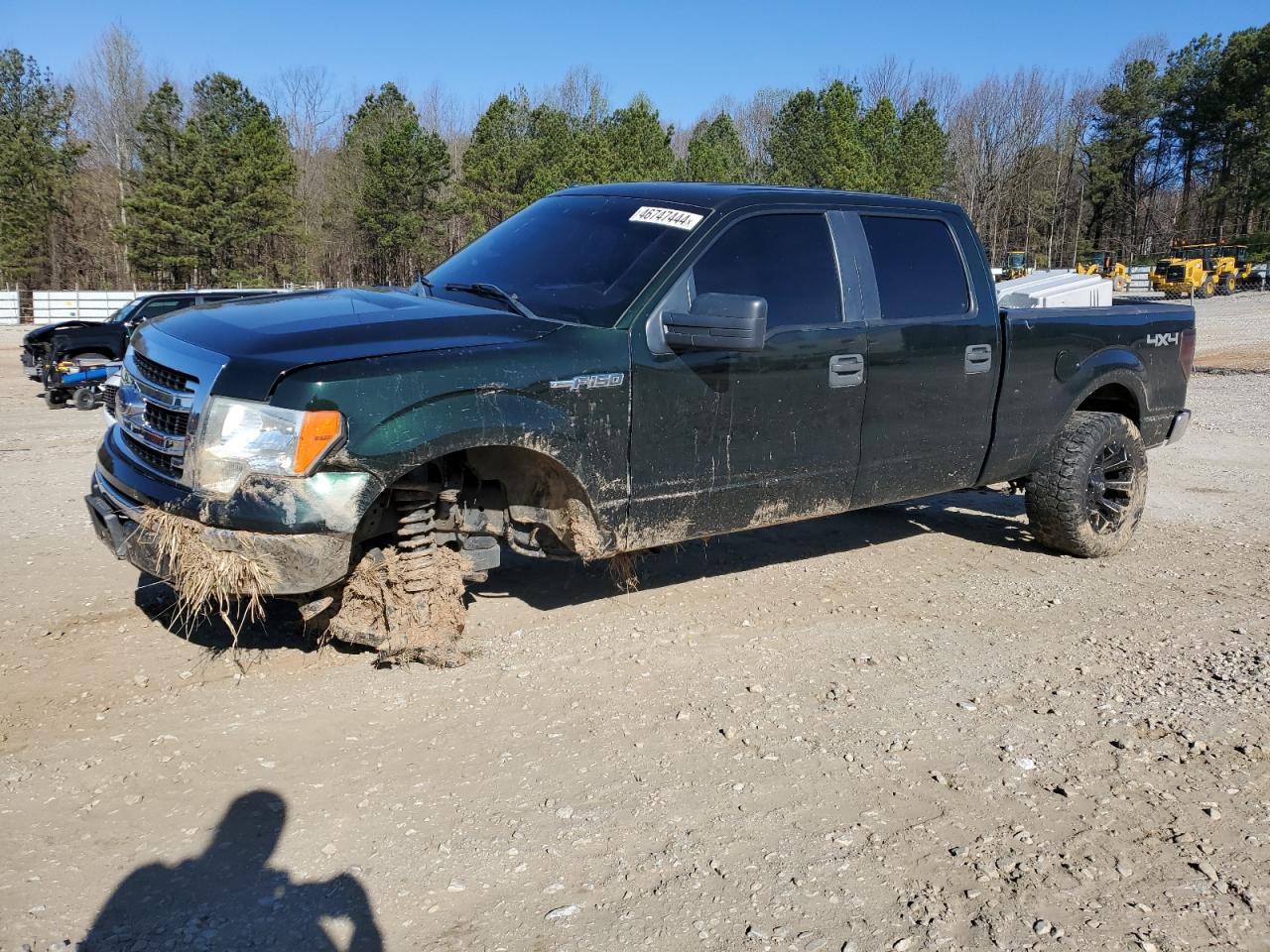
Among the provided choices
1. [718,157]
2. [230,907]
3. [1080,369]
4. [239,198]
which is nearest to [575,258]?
[230,907]

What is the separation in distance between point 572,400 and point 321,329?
0.97 metres

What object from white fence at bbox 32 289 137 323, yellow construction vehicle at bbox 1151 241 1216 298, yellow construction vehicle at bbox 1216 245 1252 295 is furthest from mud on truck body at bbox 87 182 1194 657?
yellow construction vehicle at bbox 1216 245 1252 295

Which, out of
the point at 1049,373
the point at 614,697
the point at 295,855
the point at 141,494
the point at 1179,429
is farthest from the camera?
the point at 1179,429

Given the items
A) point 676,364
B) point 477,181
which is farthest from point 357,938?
point 477,181

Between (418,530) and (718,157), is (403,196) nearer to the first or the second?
(718,157)

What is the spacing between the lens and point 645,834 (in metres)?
3.15

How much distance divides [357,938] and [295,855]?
0.45 meters

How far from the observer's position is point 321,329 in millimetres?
3766

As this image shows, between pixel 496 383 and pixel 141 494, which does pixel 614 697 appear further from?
pixel 141 494

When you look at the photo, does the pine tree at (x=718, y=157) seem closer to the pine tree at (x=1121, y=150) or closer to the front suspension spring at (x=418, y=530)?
the pine tree at (x=1121, y=150)

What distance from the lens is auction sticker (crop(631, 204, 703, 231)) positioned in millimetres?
4488

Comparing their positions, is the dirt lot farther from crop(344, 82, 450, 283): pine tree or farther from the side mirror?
crop(344, 82, 450, 283): pine tree

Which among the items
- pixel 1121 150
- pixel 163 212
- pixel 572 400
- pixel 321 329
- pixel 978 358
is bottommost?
pixel 572 400

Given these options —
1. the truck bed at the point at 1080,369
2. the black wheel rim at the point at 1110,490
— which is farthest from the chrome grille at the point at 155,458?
the black wheel rim at the point at 1110,490
